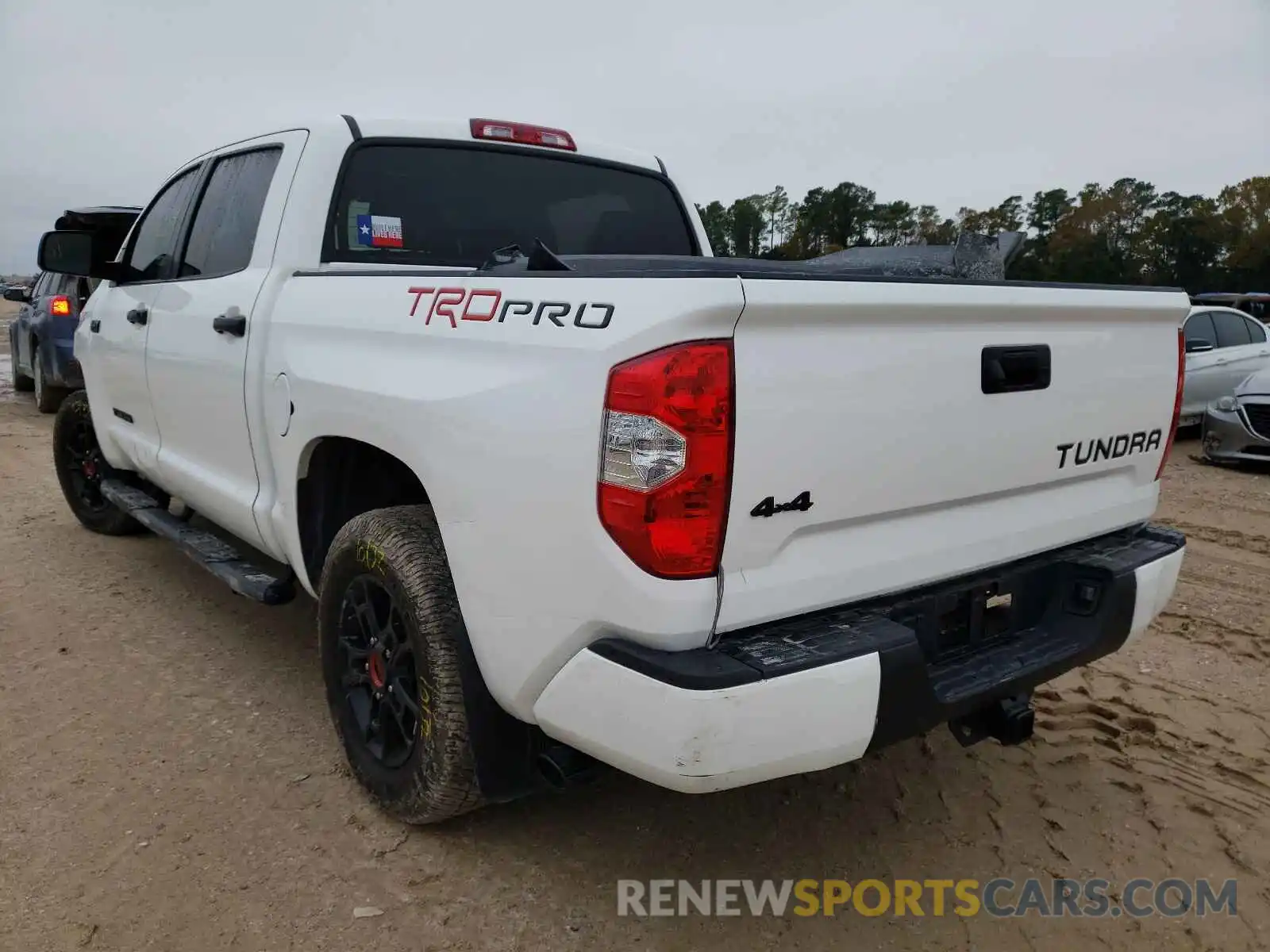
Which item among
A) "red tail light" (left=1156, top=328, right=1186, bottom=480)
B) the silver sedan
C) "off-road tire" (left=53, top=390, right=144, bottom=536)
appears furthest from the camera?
the silver sedan

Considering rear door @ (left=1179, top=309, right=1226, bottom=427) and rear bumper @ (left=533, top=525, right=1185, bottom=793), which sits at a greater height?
rear bumper @ (left=533, top=525, right=1185, bottom=793)

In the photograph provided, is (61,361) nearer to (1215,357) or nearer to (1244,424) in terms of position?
(1244,424)

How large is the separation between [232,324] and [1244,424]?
8.15m

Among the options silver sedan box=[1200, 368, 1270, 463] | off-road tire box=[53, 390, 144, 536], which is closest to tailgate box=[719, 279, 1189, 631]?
off-road tire box=[53, 390, 144, 536]

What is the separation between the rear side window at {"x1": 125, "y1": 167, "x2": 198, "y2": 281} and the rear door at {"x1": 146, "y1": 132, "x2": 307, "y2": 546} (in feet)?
0.64

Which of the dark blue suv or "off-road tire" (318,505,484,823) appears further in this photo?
the dark blue suv

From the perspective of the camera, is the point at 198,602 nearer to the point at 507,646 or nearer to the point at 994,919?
the point at 507,646

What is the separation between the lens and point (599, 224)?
3.75 m

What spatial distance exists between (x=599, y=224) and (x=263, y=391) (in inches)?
59.1

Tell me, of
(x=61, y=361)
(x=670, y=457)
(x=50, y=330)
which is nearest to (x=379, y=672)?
(x=670, y=457)

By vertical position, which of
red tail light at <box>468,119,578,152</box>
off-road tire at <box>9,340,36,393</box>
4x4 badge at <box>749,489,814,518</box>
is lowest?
off-road tire at <box>9,340,36,393</box>

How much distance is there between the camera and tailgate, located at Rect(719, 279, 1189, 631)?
185 centimetres

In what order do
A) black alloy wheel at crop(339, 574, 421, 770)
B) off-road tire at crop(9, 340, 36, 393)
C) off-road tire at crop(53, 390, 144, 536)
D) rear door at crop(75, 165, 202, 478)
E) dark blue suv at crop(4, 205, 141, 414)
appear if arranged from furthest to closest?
off-road tire at crop(9, 340, 36, 393)
dark blue suv at crop(4, 205, 141, 414)
off-road tire at crop(53, 390, 144, 536)
rear door at crop(75, 165, 202, 478)
black alloy wheel at crop(339, 574, 421, 770)

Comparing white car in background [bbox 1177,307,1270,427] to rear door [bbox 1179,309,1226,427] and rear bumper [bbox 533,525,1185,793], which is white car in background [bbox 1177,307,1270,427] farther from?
rear bumper [bbox 533,525,1185,793]
